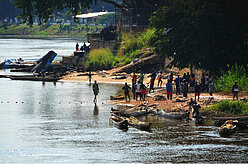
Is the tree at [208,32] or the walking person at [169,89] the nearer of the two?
the walking person at [169,89]

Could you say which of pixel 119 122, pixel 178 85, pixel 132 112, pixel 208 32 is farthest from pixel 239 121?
pixel 208 32

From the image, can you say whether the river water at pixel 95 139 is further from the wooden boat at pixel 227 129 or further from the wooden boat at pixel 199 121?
the wooden boat at pixel 199 121

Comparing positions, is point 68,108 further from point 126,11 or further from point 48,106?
point 126,11

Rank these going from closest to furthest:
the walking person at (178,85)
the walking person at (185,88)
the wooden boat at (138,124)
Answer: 1. the wooden boat at (138,124)
2. the walking person at (185,88)
3. the walking person at (178,85)

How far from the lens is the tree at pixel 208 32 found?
4162 cm

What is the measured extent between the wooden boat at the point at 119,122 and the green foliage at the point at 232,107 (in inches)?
240

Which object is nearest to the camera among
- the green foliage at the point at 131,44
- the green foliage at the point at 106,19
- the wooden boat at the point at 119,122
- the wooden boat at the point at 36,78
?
the wooden boat at the point at 119,122

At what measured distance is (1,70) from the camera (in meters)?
71.4

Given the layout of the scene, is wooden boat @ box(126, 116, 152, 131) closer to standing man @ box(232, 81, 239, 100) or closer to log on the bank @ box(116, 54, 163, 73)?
standing man @ box(232, 81, 239, 100)

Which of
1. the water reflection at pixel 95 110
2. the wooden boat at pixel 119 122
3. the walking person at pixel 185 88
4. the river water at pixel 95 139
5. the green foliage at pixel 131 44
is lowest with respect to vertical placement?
the river water at pixel 95 139

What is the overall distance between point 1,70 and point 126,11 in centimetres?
1747

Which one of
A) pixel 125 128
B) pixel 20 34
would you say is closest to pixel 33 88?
pixel 125 128

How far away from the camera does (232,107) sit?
114 feet

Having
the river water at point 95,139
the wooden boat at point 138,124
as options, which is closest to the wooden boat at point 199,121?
the river water at point 95,139
